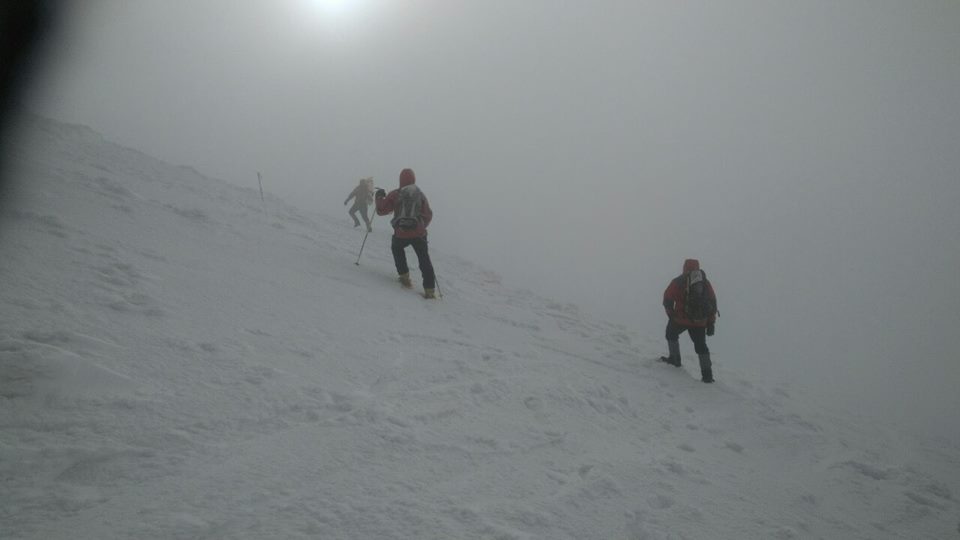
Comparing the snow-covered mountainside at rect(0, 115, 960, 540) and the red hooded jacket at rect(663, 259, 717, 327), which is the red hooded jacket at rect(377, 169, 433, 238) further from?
the red hooded jacket at rect(663, 259, 717, 327)

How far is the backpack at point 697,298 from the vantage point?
8742mm

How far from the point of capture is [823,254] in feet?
417

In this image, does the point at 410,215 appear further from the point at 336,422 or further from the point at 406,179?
the point at 336,422

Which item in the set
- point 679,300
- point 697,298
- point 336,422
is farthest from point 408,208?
point 336,422

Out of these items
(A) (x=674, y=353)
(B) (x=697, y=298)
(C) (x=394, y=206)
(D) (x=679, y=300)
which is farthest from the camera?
(A) (x=674, y=353)

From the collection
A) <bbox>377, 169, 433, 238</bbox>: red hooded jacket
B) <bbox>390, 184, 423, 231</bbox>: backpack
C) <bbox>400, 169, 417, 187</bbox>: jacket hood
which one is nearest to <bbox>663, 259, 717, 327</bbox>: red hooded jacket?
<bbox>377, 169, 433, 238</bbox>: red hooded jacket

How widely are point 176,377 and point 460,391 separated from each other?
2.53m

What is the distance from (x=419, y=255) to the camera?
30.6 ft

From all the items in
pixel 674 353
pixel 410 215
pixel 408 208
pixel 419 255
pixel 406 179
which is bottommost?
pixel 674 353

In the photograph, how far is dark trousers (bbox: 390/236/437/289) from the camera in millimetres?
9195

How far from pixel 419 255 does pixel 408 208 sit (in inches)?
33.4

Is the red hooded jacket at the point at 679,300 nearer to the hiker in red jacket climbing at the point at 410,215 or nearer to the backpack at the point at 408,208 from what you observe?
the hiker in red jacket climbing at the point at 410,215

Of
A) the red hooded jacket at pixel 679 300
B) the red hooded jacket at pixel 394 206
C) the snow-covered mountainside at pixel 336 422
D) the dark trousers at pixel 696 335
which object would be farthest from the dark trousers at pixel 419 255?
the dark trousers at pixel 696 335

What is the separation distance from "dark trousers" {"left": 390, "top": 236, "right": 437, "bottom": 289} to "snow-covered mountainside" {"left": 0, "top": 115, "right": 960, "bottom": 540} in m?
0.44
